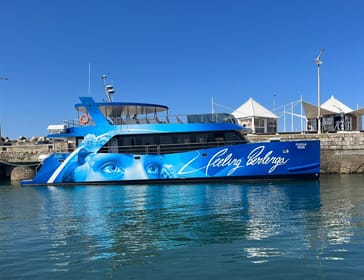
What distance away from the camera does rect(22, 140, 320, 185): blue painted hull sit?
60.1ft

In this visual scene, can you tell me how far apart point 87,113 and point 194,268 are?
1595 cm

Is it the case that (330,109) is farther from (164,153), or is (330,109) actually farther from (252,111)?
(164,153)

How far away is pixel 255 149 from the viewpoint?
18281 millimetres

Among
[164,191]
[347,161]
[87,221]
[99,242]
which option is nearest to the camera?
[99,242]

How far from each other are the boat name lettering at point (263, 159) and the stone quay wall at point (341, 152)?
25.4 ft

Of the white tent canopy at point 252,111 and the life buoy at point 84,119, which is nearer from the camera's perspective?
the life buoy at point 84,119

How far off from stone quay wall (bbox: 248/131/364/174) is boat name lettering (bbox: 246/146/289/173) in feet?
25.4

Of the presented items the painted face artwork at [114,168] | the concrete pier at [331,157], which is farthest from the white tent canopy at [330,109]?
the painted face artwork at [114,168]

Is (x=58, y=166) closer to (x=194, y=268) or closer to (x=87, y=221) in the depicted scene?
(x=87, y=221)

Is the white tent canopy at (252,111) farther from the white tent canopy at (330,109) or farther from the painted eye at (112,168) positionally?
A: the painted eye at (112,168)

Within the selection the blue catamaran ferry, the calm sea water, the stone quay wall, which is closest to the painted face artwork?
the blue catamaran ferry

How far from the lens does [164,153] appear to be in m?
19.5

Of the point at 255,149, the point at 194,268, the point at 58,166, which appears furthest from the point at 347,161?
the point at 194,268

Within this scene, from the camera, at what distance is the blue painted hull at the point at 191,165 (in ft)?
60.1
